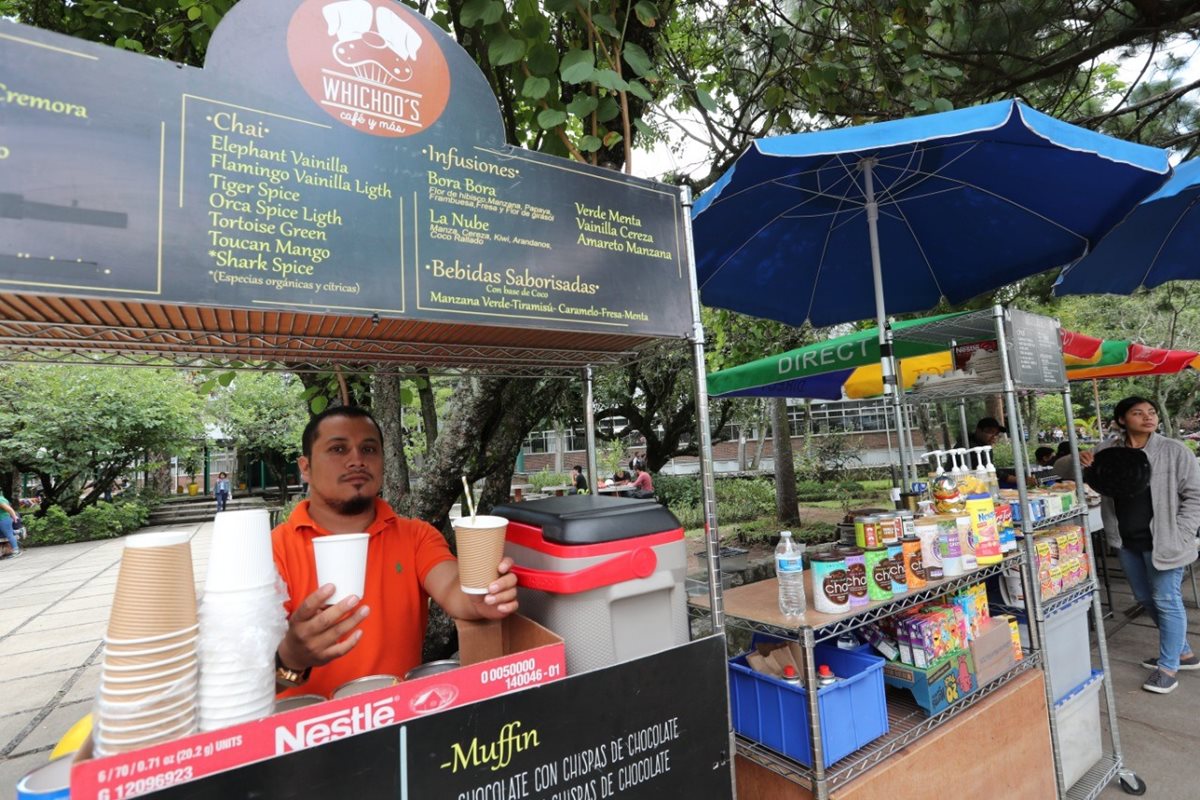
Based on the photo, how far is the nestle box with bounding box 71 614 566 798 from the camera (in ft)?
2.75

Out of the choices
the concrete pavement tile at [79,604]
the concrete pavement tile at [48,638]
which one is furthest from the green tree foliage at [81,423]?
the concrete pavement tile at [48,638]

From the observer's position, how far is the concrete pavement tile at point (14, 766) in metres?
3.23

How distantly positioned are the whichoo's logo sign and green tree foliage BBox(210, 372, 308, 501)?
18.8 m

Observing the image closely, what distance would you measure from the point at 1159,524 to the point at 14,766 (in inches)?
290

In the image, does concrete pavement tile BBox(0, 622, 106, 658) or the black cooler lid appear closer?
the black cooler lid

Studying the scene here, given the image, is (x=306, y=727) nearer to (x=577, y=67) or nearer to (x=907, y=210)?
(x=577, y=67)

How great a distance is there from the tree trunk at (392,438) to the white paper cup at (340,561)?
9.14 ft

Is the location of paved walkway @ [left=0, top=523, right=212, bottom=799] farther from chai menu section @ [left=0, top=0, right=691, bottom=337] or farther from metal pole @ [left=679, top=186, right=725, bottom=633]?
metal pole @ [left=679, top=186, right=725, bottom=633]

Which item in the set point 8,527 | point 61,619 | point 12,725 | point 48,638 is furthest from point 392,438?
point 8,527

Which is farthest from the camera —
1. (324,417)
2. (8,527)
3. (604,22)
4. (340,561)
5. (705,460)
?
(8,527)

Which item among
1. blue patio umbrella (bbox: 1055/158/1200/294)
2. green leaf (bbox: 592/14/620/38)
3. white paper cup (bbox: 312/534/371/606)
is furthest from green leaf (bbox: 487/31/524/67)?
blue patio umbrella (bbox: 1055/158/1200/294)

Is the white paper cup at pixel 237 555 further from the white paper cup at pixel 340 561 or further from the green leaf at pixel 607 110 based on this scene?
the green leaf at pixel 607 110

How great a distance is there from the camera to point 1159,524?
3.73 metres

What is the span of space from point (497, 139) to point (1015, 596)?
3010 millimetres
